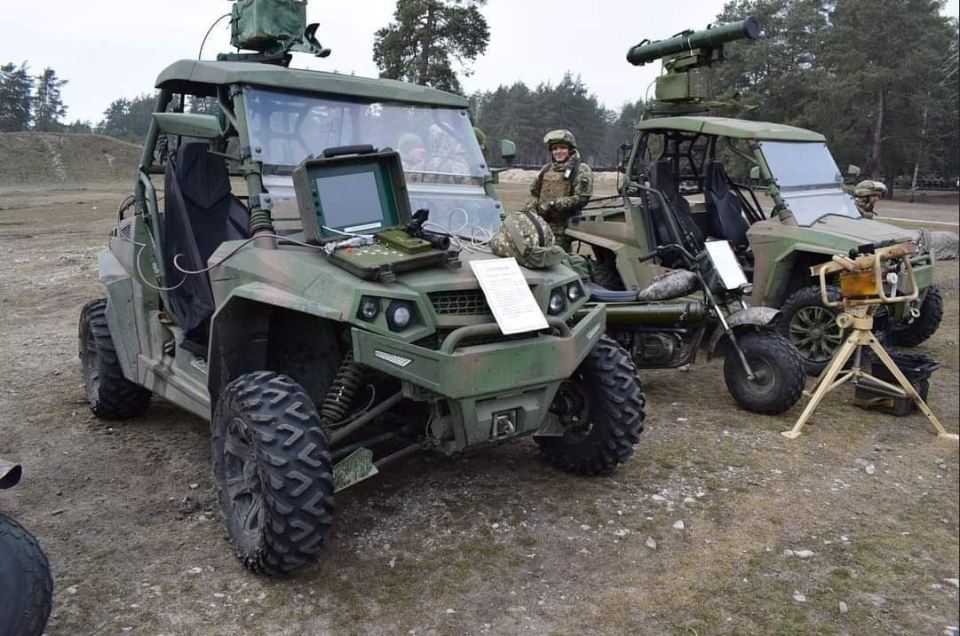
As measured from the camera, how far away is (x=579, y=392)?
4406 millimetres

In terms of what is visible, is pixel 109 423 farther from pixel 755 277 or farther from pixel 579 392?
pixel 755 277

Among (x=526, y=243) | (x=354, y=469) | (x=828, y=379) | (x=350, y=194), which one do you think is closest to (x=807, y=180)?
(x=828, y=379)

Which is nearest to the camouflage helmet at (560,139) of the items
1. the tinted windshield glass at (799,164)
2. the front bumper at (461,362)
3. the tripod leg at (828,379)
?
the tinted windshield glass at (799,164)

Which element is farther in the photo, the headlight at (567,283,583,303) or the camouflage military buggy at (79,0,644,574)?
the headlight at (567,283,583,303)

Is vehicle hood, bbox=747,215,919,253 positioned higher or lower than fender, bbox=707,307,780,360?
higher

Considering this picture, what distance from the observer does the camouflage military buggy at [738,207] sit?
22.5 ft

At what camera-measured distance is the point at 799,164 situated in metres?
7.54

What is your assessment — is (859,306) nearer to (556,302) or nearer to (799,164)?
(556,302)

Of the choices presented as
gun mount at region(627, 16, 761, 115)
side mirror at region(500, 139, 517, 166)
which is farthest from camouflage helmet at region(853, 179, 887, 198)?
side mirror at region(500, 139, 517, 166)

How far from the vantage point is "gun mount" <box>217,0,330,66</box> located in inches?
205

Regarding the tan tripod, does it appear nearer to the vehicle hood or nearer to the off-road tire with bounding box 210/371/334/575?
the vehicle hood

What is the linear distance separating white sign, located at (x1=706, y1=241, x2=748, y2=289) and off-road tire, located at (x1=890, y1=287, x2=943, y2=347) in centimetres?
237

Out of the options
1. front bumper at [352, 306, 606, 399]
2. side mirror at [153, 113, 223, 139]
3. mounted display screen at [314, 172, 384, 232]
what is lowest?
front bumper at [352, 306, 606, 399]

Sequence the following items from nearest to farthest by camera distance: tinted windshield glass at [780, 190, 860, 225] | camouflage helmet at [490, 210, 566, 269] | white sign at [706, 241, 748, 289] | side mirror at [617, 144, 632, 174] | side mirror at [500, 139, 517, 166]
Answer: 1. camouflage helmet at [490, 210, 566, 269]
2. side mirror at [500, 139, 517, 166]
3. white sign at [706, 241, 748, 289]
4. tinted windshield glass at [780, 190, 860, 225]
5. side mirror at [617, 144, 632, 174]
